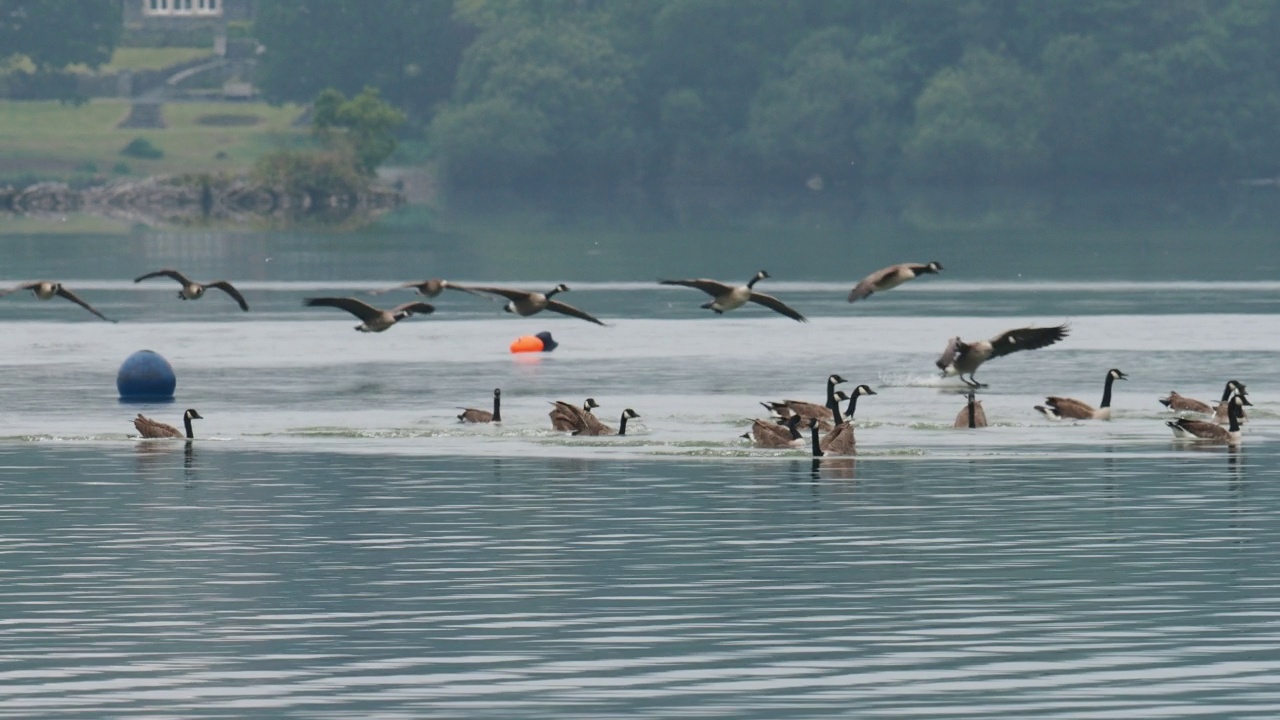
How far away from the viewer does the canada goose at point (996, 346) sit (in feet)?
141

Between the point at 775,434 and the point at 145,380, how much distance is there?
1472 cm

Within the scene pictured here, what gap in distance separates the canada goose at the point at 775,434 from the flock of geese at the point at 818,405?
1cm

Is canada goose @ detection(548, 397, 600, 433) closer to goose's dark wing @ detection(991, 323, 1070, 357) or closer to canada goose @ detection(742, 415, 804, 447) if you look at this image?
canada goose @ detection(742, 415, 804, 447)

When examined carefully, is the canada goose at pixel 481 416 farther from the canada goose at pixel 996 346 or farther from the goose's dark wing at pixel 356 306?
the canada goose at pixel 996 346

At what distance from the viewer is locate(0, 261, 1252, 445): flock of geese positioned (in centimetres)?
4253

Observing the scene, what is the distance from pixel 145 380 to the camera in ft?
173

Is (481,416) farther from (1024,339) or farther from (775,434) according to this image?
(1024,339)

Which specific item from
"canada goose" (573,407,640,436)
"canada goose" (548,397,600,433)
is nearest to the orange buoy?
"canada goose" (548,397,600,433)

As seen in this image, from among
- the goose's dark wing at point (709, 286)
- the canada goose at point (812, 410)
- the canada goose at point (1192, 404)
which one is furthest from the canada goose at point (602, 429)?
the canada goose at point (1192, 404)

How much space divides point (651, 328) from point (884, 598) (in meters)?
45.8

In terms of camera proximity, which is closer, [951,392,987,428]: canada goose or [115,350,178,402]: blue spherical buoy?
[951,392,987,428]: canada goose

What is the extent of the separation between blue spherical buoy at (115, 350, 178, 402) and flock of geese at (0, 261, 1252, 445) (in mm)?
4294

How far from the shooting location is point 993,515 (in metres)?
35.2

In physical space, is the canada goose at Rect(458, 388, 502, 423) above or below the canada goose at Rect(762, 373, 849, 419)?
below
